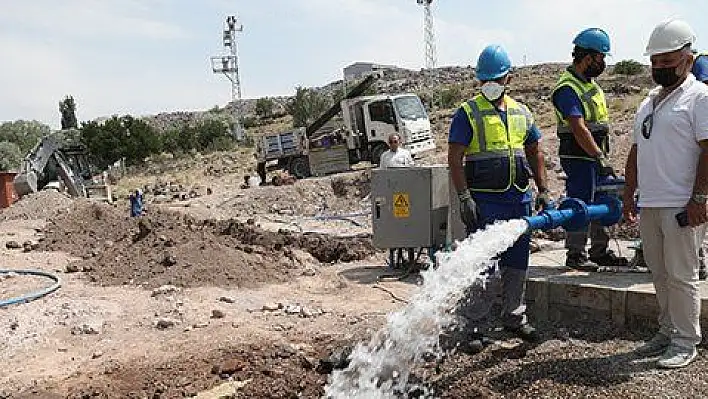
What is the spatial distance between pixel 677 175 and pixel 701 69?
1786 millimetres

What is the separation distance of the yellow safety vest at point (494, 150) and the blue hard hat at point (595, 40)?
984 millimetres

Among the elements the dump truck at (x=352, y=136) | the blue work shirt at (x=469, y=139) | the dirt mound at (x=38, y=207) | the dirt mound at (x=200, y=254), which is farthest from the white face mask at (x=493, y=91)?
the dump truck at (x=352, y=136)

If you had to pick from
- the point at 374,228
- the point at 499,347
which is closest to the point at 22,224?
the point at 374,228

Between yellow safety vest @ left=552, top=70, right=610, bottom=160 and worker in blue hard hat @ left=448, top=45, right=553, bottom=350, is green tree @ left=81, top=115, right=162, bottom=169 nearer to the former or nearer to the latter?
yellow safety vest @ left=552, top=70, right=610, bottom=160

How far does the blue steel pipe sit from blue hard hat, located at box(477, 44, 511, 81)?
3.19ft

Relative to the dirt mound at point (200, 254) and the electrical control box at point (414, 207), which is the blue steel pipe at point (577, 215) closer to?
the electrical control box at point (414, 207)

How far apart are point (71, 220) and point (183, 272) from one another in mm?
6966

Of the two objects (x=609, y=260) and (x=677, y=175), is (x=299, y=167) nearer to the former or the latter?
(x=609, y=260)

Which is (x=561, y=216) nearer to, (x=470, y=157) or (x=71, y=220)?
(x=470, y=157)

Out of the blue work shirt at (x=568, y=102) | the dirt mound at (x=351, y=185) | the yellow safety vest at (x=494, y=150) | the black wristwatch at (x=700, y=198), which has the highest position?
the blue work shirt at (x=568, y=102)

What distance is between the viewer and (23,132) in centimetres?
Answer: 8119

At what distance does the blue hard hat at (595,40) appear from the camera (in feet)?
17.8

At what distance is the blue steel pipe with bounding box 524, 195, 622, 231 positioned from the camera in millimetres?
4725

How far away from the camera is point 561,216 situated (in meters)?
4.86
